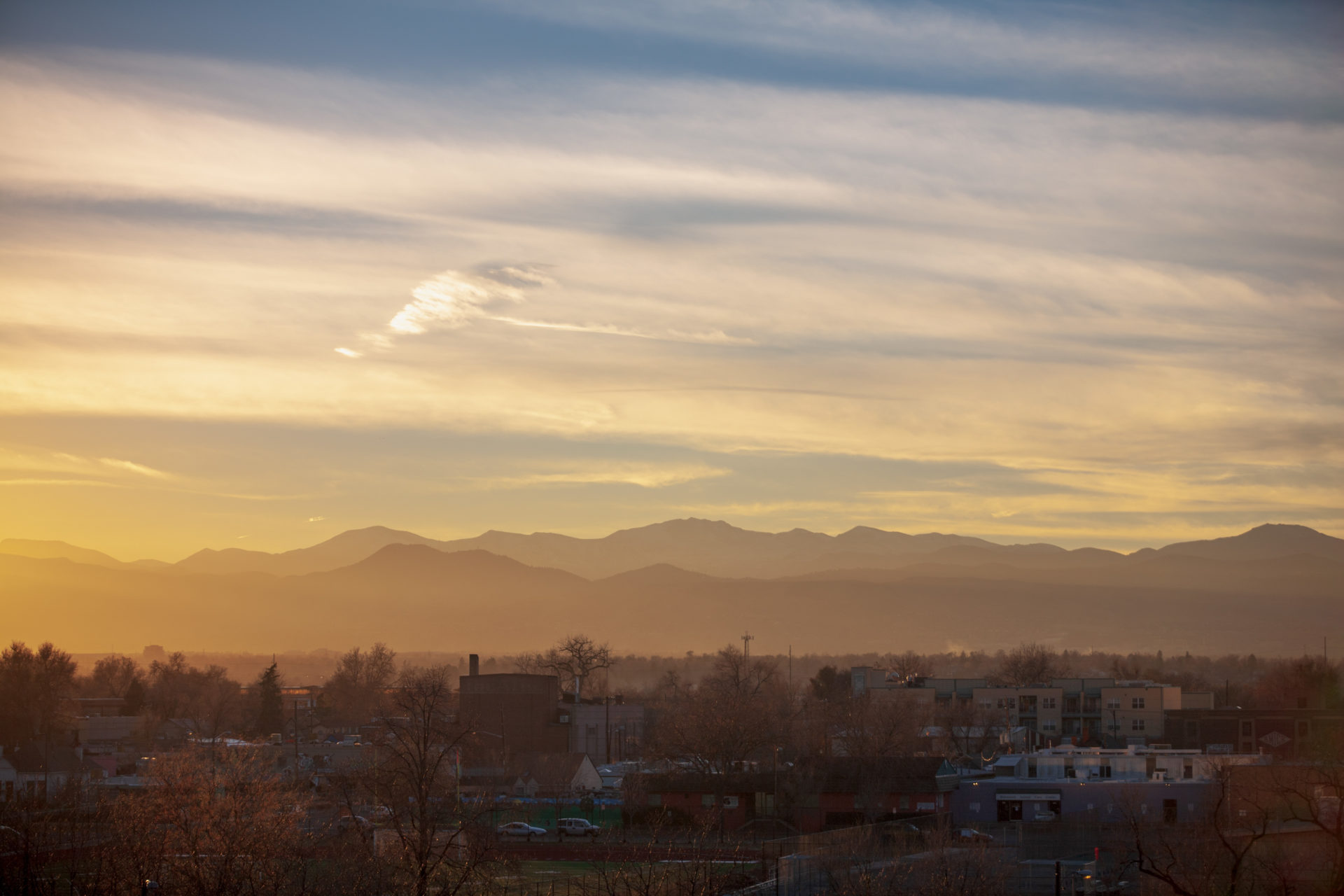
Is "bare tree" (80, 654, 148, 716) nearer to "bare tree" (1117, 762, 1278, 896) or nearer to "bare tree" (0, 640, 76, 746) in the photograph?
"bare tree" (0, 640, 76, 746)

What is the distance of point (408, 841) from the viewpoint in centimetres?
3338

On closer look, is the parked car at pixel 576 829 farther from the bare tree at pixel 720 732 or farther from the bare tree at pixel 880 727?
the bare tree at pixel 880 727

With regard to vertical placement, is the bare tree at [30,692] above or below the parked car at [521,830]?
above

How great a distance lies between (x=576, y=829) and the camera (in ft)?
208

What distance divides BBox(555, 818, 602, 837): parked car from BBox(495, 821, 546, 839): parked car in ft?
2.64

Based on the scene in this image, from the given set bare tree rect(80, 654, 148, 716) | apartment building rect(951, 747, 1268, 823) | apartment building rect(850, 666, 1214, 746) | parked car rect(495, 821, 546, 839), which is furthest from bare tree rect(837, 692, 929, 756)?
bare tree rect(80, 654, 148, 716)

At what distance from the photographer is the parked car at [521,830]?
201ft

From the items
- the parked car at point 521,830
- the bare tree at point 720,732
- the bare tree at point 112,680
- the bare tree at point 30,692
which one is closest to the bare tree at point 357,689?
the bare tree at point 112,680

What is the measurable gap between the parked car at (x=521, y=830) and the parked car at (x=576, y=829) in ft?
2.64

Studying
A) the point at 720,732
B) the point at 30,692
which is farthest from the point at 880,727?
the point at 30,692

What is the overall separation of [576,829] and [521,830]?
2.75 meters

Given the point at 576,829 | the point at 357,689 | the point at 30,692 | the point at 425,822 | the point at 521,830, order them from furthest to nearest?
the point at 357,689
the point at 30,692
the point at 576,829
the point at 521,830
the point at 425,822

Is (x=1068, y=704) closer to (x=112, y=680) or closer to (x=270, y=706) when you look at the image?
(x=270, y=706)

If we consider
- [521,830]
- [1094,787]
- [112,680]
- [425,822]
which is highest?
[425,822]
